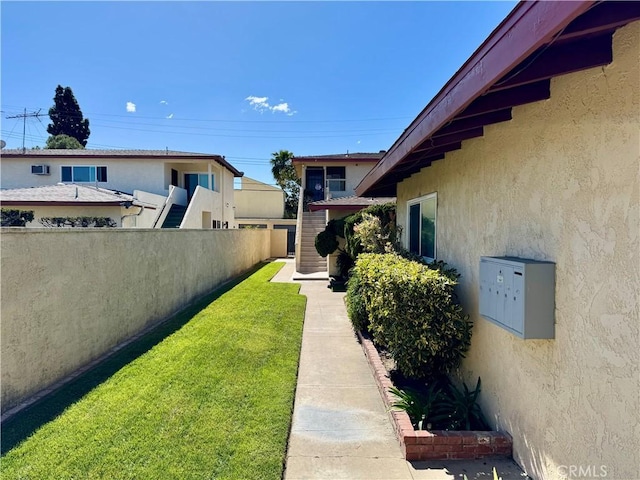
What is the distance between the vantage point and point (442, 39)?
1061 cm

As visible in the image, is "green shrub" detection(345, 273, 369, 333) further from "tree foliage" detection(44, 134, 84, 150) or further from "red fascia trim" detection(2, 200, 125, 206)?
"tree foliage" detection(44, 134, 84, 150)

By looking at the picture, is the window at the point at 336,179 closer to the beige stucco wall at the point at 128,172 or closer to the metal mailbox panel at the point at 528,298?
the beige stucco wall at the point at 128,172

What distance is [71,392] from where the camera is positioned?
15.3ft

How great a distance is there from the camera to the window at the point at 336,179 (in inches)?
898

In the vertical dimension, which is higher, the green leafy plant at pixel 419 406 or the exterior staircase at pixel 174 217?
the exterior staircase at pixel 174 217

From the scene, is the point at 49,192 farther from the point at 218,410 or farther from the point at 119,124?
the point at 119,124

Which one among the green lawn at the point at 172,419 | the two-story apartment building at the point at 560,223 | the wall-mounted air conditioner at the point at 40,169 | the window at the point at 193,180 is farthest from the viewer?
the window at the point at 193,180

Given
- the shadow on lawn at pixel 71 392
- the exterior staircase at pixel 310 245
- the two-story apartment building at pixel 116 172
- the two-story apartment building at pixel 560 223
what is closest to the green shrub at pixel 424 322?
the two-story apartment building at pixel 560 223

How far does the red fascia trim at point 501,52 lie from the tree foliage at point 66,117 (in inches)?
2348

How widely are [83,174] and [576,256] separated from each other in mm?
25923

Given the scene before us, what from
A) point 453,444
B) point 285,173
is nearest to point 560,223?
point 453,444

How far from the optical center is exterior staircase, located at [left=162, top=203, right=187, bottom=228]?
745 inches

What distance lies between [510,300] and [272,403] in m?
3.14

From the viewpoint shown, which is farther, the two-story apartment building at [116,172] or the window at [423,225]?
the two-story apartment building at [116,172]
